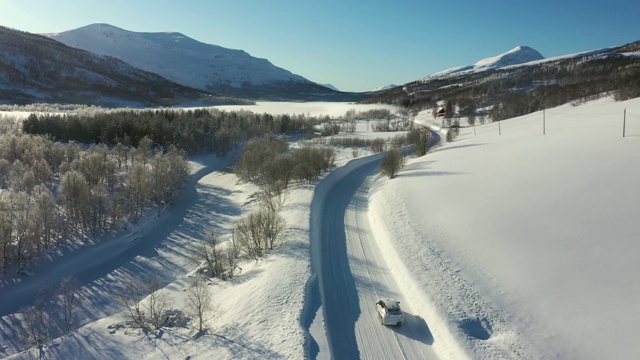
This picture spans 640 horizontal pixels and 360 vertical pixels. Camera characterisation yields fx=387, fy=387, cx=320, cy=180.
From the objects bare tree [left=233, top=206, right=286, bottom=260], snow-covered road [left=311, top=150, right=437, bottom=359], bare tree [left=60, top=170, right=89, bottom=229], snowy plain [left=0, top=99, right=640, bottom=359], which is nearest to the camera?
snowy plain [left=0, top=99, right=640, bottom=359]

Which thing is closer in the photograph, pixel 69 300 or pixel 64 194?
pixel 69 300

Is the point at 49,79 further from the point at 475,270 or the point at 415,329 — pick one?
the point at 415,329

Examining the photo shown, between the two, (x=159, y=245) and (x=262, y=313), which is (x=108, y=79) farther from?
(x=262, y=313)

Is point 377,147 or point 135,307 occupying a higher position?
point 377,147

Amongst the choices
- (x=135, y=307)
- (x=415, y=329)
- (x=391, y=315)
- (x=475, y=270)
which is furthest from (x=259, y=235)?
(x=475, y=270)

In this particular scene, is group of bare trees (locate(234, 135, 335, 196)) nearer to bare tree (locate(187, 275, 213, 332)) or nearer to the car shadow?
bare tree (locate(187, 275, 213, 332))

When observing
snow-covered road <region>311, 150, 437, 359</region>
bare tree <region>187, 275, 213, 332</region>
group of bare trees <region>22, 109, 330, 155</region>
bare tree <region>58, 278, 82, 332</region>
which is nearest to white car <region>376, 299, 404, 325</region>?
snow-covered road <region>311, 150, 437, 359</region>
